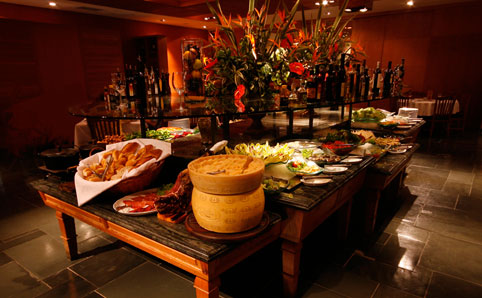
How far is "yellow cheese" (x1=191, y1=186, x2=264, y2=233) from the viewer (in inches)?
51.4

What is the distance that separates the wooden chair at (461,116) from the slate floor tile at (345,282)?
6.73 m

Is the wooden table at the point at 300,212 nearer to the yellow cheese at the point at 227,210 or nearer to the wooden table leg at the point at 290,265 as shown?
the wooden table leg at the point at 290,265

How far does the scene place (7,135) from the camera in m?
6.27

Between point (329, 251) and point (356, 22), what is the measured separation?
8.82 m

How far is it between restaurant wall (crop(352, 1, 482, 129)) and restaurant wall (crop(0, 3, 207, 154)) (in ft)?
24.8

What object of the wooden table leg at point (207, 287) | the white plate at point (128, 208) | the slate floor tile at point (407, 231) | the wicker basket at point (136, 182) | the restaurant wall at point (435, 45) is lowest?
the slate floor tile at point (407, 231)

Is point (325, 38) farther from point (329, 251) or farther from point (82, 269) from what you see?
point (82, 269)

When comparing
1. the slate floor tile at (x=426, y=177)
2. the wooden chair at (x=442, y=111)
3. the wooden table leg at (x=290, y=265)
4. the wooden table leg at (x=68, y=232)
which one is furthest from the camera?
the wooden chair at (x=442, y=111)

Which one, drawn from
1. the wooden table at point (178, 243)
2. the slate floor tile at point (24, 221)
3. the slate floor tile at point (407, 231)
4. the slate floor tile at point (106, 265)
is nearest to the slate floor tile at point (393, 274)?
the slate floor tile at point (407, 231)

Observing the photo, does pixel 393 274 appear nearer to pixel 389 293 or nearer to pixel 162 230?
pixel 389 293

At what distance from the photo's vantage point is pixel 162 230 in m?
1.45

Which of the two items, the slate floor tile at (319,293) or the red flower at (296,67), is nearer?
the slate floor tile at (319,293)

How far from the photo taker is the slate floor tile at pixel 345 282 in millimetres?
2068

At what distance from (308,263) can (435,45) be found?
8.63 meters
